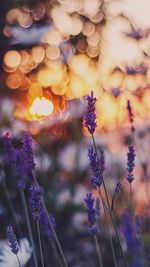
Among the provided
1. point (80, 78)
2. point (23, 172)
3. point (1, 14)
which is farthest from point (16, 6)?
point (23, 172)

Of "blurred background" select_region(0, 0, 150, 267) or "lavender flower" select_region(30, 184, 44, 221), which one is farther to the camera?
"blurred background" select_region(0, 0, 150, 267)

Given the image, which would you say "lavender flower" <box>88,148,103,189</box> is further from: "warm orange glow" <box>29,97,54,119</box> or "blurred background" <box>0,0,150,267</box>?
"warm orange glow" <box>29,97,54,119</box>

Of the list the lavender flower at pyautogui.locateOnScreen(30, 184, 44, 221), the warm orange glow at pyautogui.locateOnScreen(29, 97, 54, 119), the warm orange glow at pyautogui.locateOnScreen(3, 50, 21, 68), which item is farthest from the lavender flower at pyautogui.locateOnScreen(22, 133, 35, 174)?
the warm orange glow at pyautogui.locateOnScreen(3, 50, 21, 68)

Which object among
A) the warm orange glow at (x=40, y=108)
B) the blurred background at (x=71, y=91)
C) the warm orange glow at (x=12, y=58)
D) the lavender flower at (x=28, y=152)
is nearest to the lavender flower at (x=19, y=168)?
the lavender flower at (x=28, y=152)

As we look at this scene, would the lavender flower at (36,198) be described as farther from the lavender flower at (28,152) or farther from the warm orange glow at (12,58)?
the warm orange glow at (12,58)

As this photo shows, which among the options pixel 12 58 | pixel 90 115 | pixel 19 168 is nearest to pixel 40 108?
pixel 12 58

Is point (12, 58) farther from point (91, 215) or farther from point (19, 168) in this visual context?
point (91, 215)

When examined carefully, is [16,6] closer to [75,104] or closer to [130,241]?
[75,104]
